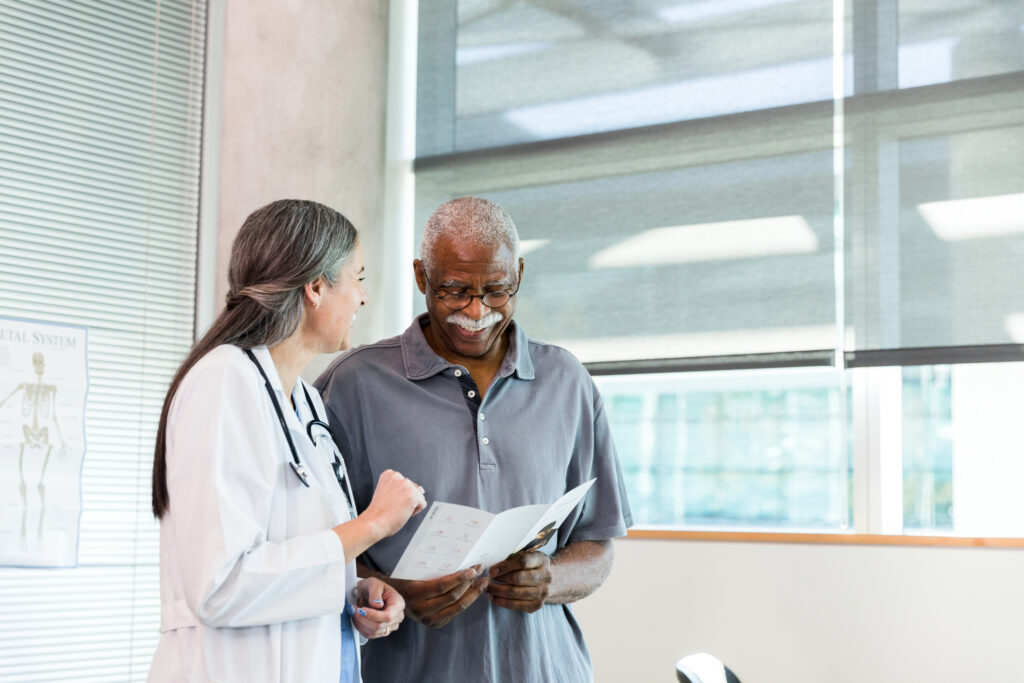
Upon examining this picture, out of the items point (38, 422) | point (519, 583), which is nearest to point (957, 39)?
point (519, 583)

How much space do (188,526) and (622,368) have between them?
2221 millimetres

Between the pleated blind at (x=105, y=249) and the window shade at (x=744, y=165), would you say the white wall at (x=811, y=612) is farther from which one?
the pleated blind at (x=105, y=249)

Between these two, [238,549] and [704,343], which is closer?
[238,549]

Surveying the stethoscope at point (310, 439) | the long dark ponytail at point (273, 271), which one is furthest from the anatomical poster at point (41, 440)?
the long dark ponytail at point (273, 271)

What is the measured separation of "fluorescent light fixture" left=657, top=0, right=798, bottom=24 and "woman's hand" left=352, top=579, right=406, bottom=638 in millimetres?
2460

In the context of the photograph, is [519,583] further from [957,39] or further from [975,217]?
[957,39]

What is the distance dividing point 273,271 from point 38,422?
5.81 ft

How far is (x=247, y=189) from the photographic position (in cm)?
345

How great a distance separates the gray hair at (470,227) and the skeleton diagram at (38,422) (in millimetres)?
1609

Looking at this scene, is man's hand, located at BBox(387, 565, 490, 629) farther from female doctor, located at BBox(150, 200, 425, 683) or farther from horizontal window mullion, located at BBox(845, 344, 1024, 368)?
horizontal window mullion, located at BBox(845, 344, 1024, 368)

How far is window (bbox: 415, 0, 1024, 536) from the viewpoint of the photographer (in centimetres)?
297

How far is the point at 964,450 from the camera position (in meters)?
2.98

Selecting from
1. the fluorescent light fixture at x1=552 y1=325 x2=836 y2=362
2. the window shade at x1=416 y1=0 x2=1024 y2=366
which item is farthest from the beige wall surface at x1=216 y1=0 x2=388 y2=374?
the fluorescent light fixture at x1=552 y1=325 x2=836 y2=362

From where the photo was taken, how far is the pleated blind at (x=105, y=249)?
2.98 meters
